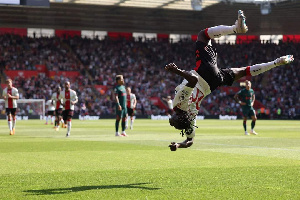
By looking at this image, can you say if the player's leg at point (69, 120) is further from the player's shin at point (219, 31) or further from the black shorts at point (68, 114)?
the player's shin at point (219, 31)

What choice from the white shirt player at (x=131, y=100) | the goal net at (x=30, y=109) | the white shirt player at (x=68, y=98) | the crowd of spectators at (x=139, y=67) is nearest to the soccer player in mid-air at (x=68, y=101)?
the white shirt player at (x=68, y=98)

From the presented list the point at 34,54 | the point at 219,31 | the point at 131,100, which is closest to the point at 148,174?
the point at 219,31

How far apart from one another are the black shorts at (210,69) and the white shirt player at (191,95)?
11 centimetres

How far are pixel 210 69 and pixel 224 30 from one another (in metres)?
0.73

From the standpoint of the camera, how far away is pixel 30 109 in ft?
160

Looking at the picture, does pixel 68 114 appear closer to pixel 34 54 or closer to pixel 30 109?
pixel 30 109

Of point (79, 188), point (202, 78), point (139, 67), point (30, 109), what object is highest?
point (139, 67)

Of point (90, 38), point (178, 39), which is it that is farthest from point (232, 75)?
point (178, 39)

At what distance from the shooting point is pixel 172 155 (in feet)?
47.0

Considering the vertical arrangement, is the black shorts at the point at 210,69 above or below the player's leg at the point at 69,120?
above

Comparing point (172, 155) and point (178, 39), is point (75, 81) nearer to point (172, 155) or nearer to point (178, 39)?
point (178, 39)

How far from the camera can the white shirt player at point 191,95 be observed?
9.03 metres

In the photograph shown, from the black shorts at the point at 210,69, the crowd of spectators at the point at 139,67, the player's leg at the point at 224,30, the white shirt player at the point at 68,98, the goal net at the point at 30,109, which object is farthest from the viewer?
the crowd of spectators at the point at 139,67

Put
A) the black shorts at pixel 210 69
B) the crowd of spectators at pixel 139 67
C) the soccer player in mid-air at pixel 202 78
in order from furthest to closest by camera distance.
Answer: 1. the crowd of spectators at pixel 139 67
2. the black shorts at pixel 210 69
3. the soccer player in mid-air at pixel 202 78
